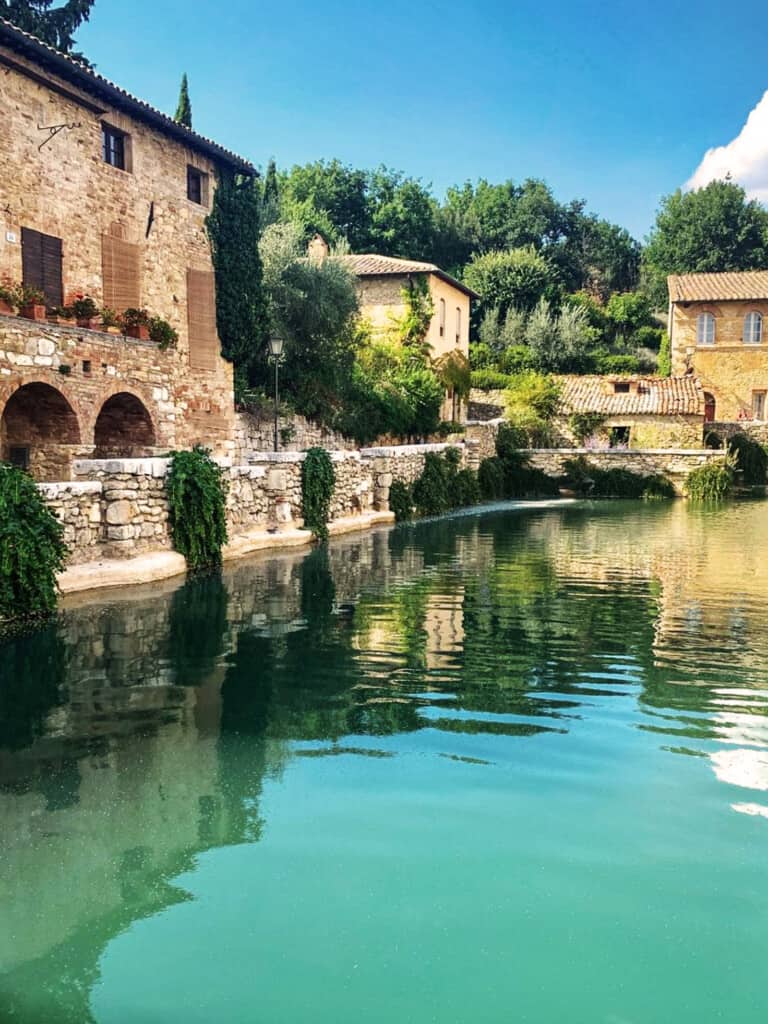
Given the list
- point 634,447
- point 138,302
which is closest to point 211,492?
point 138,302

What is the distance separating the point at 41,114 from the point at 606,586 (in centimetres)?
1440

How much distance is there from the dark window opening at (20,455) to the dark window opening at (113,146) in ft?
22.7

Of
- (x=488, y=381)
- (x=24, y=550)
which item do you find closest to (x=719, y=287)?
(x=488, y=381)

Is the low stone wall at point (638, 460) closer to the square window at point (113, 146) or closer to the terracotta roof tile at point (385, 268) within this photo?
the terracotta roof tile at point (385, 268)

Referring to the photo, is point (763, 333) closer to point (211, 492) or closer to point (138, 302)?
point (138, 302)

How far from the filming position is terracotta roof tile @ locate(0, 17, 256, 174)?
1623 cm

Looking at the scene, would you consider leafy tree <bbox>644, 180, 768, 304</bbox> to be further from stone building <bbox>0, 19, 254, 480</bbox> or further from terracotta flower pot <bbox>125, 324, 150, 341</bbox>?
terracotta flower pot <bbox>125, 324, 150, 341</bbox>

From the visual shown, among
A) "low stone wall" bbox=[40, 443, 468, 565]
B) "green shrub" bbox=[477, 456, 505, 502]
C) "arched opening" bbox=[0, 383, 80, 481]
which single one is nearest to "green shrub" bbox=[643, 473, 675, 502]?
"green shrub" bbox=[477, 456, 505, 502]

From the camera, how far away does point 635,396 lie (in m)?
38.7

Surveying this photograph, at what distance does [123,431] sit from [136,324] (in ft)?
8.35

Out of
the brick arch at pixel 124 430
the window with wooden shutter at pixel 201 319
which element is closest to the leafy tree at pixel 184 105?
the window with wooden shutter at pixel 201 319

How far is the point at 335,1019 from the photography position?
3195 mm

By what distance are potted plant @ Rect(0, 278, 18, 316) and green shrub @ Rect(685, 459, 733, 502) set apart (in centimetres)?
2545

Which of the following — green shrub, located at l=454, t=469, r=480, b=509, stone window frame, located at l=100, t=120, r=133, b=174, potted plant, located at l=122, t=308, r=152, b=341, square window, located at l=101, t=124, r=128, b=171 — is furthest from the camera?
green shrub, located at l=454, t=469, r=480, b=509
